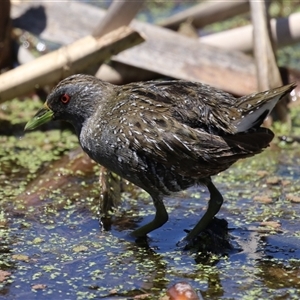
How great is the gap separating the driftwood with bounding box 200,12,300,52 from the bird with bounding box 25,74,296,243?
2785mm

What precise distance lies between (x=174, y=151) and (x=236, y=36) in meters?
3.41

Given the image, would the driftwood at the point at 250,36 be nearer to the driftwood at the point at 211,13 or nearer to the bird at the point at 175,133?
the driftwood at the point at 211,13

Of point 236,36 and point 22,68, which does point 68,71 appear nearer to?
point 22,68

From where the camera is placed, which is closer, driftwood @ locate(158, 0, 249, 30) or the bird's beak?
the bird's beak

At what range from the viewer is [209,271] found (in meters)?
4.73

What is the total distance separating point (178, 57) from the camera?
762 cm

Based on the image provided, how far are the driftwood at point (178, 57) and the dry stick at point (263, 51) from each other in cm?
37

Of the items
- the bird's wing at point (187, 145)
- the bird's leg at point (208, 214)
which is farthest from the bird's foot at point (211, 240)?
the bird's wing at point (187, 145)

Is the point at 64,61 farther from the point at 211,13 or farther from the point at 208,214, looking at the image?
the point at 208,214

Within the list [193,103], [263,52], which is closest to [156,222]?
[193,103]

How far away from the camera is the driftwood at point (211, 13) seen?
8.17 meters

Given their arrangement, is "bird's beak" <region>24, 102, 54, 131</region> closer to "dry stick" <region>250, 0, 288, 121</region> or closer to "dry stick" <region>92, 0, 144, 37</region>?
"dry stick" <region>92, 0, 144, 37</region>

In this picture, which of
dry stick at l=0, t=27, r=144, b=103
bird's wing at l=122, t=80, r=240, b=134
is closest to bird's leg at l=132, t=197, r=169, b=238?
bird's wing at l=122, t=80, r=240, b=134

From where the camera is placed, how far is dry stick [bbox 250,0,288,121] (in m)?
7.12
